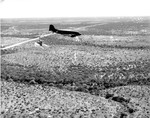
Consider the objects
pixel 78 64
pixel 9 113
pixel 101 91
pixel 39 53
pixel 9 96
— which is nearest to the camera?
pixel 9 113

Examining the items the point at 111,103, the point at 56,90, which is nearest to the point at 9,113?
the point at 56,90

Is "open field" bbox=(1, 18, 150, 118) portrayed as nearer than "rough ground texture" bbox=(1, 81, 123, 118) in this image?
No

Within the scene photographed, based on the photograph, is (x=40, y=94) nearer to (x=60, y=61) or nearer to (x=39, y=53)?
(x=60, y=61)

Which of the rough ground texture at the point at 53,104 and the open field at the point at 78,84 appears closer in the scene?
the rough ground texture at the point at 53,104

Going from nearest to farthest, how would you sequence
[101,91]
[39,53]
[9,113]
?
1. [9,113]
2. [101,91]
3. [39,53]

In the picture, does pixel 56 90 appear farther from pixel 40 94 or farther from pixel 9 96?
pixel 9 96

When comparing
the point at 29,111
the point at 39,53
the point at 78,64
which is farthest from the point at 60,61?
the point at 29,111

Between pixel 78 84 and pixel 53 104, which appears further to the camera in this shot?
pixel 78 84

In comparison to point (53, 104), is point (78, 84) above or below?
above

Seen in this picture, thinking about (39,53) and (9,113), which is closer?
(9,113)
